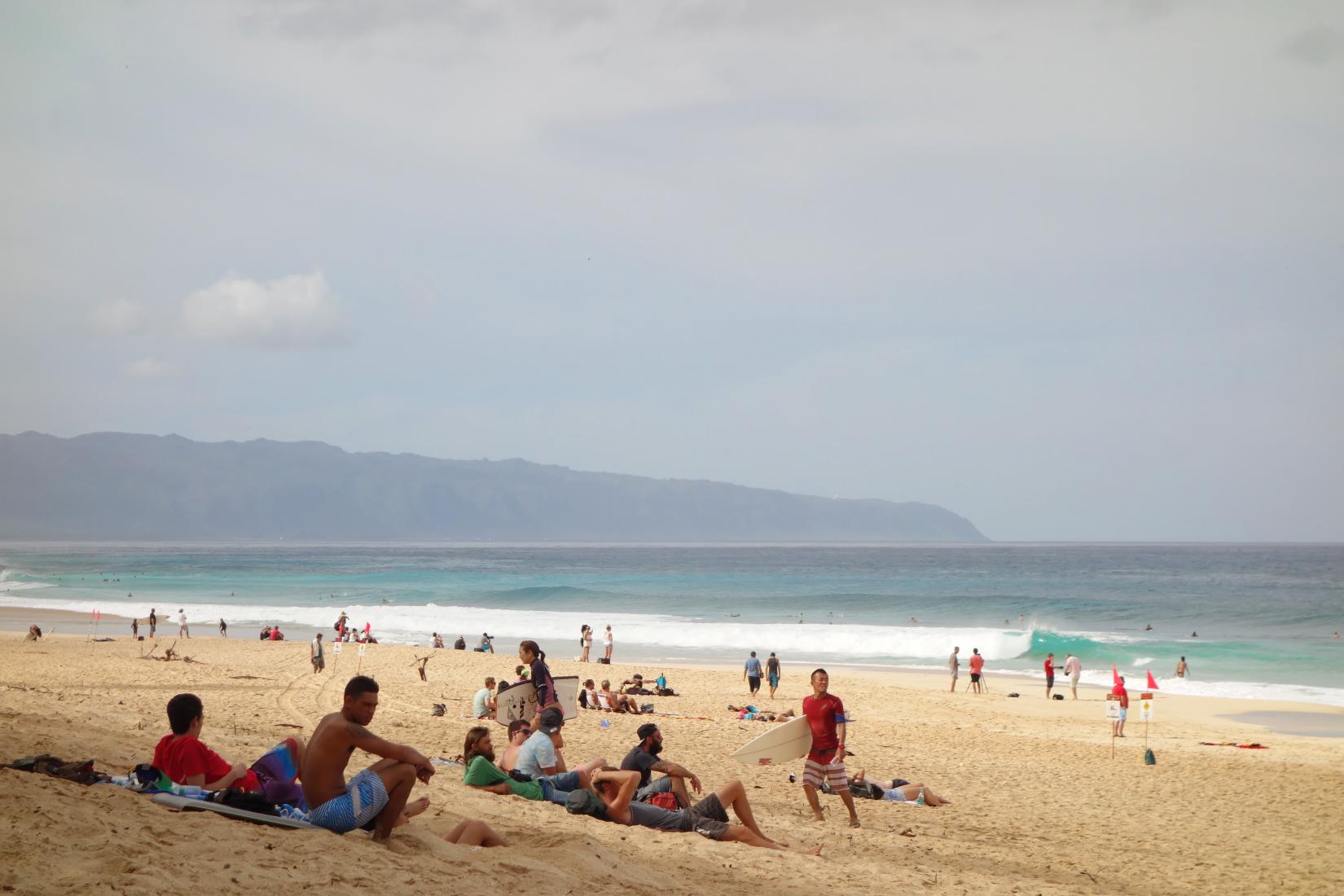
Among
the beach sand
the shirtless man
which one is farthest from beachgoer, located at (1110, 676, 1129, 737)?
the shirtless man

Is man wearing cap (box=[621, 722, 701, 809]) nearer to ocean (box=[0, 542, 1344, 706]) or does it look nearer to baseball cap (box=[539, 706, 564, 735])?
baseball cap (box=[539, 706, 564, 735])

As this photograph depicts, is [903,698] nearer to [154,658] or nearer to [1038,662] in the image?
[1038,662]

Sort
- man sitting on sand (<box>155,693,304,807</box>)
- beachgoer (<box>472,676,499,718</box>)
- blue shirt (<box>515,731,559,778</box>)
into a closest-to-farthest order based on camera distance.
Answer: man sitting on sand (<box>155,693,304,807</box>) < blue shirt (<box>515,731,559,778</box>) < beachgoer (<box>472,676,499,718</box>)

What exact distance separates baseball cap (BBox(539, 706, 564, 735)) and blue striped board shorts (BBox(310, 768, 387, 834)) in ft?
11.9

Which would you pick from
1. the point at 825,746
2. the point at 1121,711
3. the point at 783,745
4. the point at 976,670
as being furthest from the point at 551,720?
the point at 976,670

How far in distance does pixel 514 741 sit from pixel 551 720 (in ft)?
1.64

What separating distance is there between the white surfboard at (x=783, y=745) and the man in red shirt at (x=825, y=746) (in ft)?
0.57

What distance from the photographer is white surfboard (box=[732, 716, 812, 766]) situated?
10445mm

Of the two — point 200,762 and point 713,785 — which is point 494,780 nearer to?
point 200,762

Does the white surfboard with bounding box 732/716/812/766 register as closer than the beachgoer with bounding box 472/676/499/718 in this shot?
Yes

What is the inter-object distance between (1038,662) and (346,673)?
2426cm

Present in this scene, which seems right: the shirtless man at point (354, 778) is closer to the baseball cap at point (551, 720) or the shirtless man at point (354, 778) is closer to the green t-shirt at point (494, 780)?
the green t-shirt at point (494, 780)

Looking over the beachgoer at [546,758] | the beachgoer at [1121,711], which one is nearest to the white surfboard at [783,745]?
the beachgoer at [546,758]

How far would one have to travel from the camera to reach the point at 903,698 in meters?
24.7
